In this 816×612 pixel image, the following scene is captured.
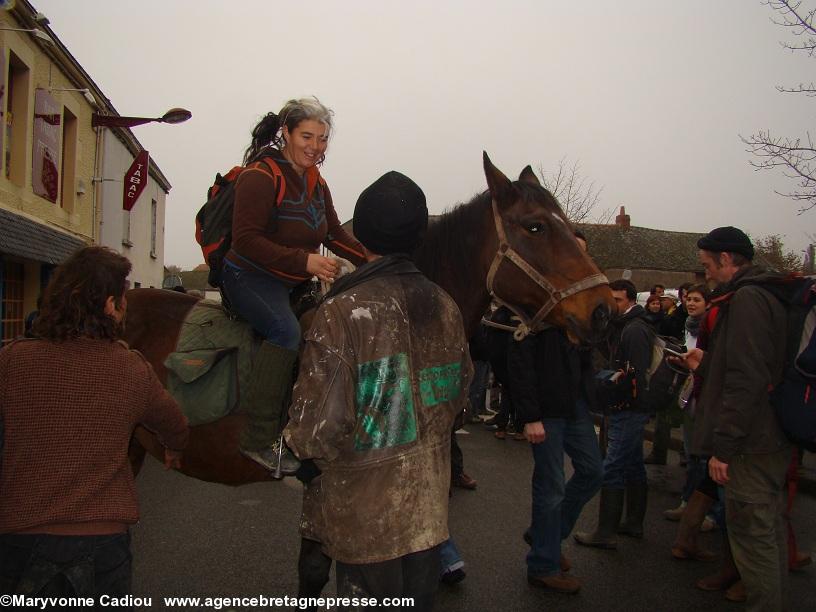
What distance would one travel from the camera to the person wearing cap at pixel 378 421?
185 centimetres

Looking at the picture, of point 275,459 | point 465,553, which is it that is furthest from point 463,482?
point 275,459

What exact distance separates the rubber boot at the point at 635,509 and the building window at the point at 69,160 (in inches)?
504

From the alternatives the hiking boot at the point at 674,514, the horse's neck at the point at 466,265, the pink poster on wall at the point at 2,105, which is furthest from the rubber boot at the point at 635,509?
the pink poster on wall at the point at 2,105

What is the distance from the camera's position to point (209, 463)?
10.2 ft

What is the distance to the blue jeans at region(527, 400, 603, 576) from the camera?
391 cm

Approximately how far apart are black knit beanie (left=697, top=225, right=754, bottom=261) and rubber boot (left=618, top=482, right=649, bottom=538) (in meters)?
2.40

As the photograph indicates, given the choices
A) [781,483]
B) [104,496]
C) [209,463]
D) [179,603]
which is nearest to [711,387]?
[781,483]

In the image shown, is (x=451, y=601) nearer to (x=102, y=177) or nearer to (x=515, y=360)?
(x=515, y=360)

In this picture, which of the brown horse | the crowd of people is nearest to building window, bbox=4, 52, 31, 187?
the brown horse

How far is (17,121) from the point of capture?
1042cm

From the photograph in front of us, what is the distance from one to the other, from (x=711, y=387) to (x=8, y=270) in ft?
39.5

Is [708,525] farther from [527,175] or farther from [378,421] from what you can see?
[378,421]

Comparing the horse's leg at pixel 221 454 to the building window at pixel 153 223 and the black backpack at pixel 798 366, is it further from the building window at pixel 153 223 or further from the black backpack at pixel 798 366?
the building window at pixel 153 223

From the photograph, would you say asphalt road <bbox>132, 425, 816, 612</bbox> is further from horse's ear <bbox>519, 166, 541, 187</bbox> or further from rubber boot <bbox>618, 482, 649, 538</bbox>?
horse's ear <bbox>519, 166, 541, 187</bbox>
